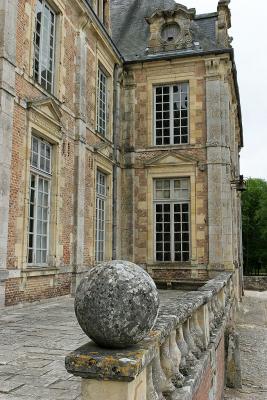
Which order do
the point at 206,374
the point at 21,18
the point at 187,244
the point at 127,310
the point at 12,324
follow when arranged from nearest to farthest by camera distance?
the point at 127,310 → the point at 206,374 → the point at 12,324 → the point at 21,18 → the point at 187,244

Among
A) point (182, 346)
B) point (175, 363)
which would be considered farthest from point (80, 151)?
point (175, 363)

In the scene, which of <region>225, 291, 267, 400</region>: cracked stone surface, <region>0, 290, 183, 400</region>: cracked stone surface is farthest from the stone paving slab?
<region>225, 291, 267, 400</region>: cracked stone surface

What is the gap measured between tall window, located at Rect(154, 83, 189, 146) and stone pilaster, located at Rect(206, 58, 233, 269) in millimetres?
809

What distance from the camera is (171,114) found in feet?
43.5

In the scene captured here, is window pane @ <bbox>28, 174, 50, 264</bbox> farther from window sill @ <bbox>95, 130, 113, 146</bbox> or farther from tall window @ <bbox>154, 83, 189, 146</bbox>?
tall window @ <bbox>154, 83, 189, 146</bbox>

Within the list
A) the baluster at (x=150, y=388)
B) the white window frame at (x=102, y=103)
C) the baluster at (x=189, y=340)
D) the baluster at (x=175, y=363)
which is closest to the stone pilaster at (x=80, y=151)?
the white window frame at (x=102, y=103)

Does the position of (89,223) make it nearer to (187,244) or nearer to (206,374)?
(187,244)

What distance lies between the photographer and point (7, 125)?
706 centimetres

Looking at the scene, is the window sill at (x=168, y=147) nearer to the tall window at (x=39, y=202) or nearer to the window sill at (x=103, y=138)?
the window sill at (x=103, y=138)

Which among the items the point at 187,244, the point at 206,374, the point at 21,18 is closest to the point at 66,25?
the point at 21,18

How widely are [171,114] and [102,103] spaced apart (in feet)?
7.57

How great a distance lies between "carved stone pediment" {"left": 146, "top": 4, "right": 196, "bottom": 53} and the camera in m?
13.5

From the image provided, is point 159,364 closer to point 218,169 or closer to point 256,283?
point 218,169

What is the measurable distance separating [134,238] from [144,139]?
3139 mm
